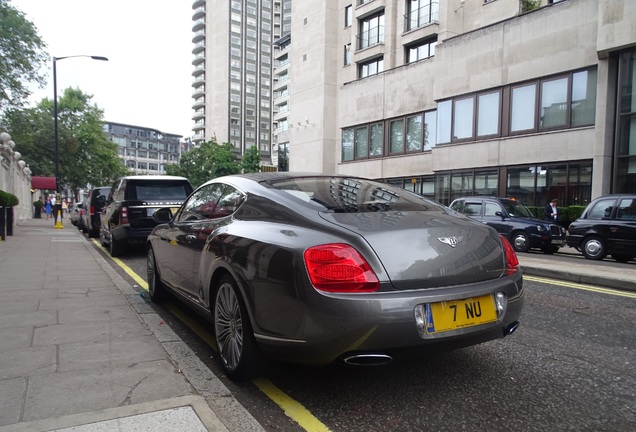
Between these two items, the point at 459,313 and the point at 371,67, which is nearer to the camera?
the point at 459,313

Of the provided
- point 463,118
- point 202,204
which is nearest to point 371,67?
point 463,118

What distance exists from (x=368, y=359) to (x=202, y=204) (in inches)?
98.0

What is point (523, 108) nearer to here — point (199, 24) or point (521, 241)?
point (521, 241)

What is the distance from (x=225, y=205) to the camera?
3.76 metres

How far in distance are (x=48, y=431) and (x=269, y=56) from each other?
11371 centimetres

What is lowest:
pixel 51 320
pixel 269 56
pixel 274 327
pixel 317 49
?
pixel 51 320

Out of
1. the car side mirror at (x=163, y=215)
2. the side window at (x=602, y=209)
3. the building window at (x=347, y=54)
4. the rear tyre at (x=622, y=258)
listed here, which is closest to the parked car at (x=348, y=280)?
the car side mirror at (x=163, y=215)

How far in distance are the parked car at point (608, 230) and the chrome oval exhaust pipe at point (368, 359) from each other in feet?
33.9

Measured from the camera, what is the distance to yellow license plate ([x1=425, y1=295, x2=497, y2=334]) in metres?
2.53

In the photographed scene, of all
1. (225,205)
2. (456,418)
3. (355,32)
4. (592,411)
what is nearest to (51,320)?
(225,205)

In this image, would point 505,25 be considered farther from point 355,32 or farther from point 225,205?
point 225,205

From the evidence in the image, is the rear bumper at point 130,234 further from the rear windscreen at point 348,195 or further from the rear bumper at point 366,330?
the rear bumper at point 366,330

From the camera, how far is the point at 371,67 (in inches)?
1300

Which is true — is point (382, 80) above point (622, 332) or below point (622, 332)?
above
